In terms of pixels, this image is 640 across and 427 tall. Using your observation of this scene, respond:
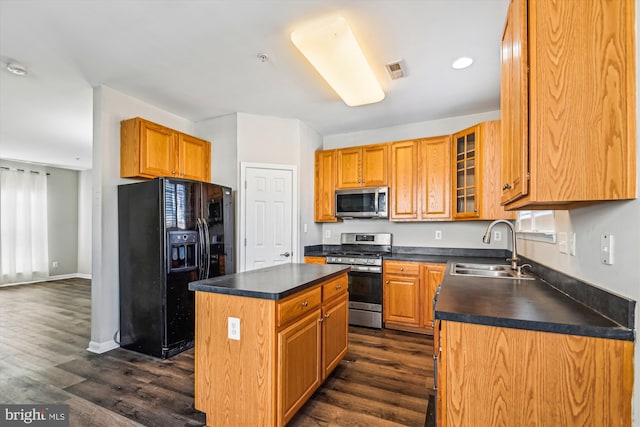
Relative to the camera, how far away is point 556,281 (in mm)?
1690

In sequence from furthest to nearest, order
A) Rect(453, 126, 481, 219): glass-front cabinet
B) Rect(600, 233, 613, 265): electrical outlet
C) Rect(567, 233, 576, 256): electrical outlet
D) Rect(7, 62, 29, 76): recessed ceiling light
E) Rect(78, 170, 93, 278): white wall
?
Rect(78, 170, 93, 278): white wall → Rect(453, 126, 481, 219): glass-front cabinet → Rect(7, 62, 29, 76): recessed ceiling light → Rect(567, 233, 576, 256): electrical outlet → Rect(600, 233, 613, 265): electrical outlet

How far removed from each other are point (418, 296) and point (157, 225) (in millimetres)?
2824

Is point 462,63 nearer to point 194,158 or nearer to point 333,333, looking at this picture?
point 333,333

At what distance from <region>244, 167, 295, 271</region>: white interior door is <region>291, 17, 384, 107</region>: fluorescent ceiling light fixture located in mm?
1513

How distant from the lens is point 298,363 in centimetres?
184

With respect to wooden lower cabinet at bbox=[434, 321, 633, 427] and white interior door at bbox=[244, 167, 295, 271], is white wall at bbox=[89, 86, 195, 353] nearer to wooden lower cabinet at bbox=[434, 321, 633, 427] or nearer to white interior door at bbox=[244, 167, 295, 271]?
white interior door at bbox=[244, 167, 295, 271]

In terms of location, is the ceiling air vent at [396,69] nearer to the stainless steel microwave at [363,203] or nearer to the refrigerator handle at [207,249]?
the stainless steel microwave at [363,203]

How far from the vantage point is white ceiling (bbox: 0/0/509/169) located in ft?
6.42

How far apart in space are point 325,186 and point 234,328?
113 inches

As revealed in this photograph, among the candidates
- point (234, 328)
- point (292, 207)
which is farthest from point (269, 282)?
point (292, 207)

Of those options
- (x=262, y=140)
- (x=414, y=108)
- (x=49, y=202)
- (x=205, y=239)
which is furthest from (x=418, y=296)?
(x=49, y=202)

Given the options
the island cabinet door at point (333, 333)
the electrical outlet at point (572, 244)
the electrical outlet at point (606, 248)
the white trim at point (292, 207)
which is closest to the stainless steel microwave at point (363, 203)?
the white trim at point (292, 207)

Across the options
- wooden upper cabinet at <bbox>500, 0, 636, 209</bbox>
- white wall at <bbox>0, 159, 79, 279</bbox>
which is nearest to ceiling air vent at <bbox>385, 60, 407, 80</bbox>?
wooden upper cabinet at <bbox>500, 0, 636, 209</bbox>

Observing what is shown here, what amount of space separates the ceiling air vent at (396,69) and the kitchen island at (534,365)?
212 cm
